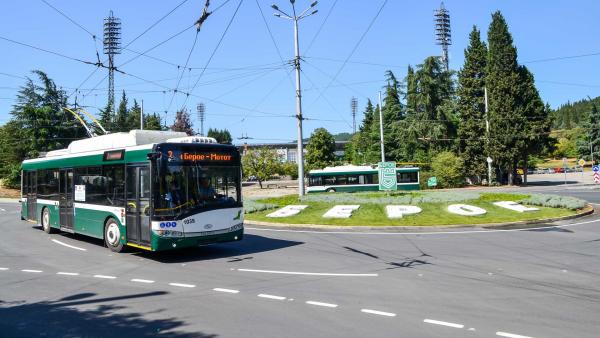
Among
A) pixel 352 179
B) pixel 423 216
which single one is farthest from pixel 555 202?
pixel 352 179

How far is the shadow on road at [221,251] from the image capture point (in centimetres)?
1291

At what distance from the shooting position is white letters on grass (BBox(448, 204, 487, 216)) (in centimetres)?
2053

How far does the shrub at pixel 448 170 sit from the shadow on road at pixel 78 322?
164 ft

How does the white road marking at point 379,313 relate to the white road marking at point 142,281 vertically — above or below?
below

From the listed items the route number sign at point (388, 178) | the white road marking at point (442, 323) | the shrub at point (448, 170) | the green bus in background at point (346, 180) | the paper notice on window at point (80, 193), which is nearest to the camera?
the white road marking at point (442, 323)

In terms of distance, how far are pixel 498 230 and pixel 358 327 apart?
12445 millimetres

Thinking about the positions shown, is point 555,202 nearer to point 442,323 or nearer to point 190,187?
point 190,187

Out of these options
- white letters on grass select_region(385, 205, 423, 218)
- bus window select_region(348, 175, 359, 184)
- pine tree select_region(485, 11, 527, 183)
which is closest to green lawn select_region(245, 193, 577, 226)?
white letters on grass select_region(385, 205, 423, 218)

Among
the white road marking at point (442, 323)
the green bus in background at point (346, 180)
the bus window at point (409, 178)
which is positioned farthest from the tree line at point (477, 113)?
the white road marking at point (442, 323)

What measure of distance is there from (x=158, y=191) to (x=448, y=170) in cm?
4685

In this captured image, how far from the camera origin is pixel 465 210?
2131 centimetres

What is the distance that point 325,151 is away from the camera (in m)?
84.4

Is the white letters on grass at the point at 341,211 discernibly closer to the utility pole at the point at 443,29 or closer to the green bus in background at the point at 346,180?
the green bus in background at the point at 346,180

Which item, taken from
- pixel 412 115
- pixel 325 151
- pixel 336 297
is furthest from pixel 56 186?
Result: pixel 325 151
